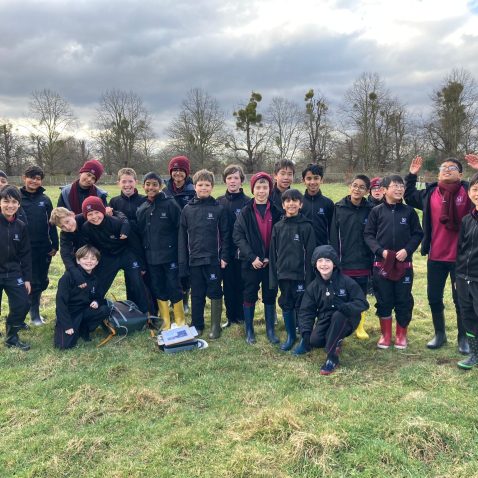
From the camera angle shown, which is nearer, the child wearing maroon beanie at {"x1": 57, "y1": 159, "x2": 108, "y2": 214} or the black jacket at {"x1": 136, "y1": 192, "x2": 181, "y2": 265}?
the black jacket at {"x1": 136, "y1": 192, "x2": 181, "y2": 265}

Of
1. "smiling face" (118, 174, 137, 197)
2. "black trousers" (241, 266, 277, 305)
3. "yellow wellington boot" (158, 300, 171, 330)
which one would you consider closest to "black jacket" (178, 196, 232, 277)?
"black trousers" (241, 266, 277, 305)

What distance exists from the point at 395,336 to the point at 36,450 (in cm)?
437

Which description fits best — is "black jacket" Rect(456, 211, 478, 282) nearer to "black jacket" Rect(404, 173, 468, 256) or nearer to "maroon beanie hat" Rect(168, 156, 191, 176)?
"black jacket" Rect(404, 173, 468, 256)

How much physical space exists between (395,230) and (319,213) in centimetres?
105

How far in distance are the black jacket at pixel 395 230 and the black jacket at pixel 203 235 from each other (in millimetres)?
1912

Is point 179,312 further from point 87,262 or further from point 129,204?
point 129,204

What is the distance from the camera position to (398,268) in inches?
202

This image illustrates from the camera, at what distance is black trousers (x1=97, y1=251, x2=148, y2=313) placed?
615cm

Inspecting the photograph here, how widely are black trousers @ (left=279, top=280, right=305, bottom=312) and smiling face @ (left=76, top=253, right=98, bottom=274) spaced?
2518 millimetres

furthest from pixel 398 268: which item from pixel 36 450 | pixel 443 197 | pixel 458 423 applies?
pixel 36 450

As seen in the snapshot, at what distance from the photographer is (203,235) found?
5.81 m

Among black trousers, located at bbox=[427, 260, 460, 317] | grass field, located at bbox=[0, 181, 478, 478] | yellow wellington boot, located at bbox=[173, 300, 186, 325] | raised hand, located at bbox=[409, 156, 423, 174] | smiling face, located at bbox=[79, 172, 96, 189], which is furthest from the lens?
smiling face, located at bbox=[79, 172, 96, 189]

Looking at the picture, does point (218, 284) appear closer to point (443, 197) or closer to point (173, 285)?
point (173, 285)

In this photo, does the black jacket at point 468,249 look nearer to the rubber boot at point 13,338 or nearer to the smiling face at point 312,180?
the smiling face at point 312,180
